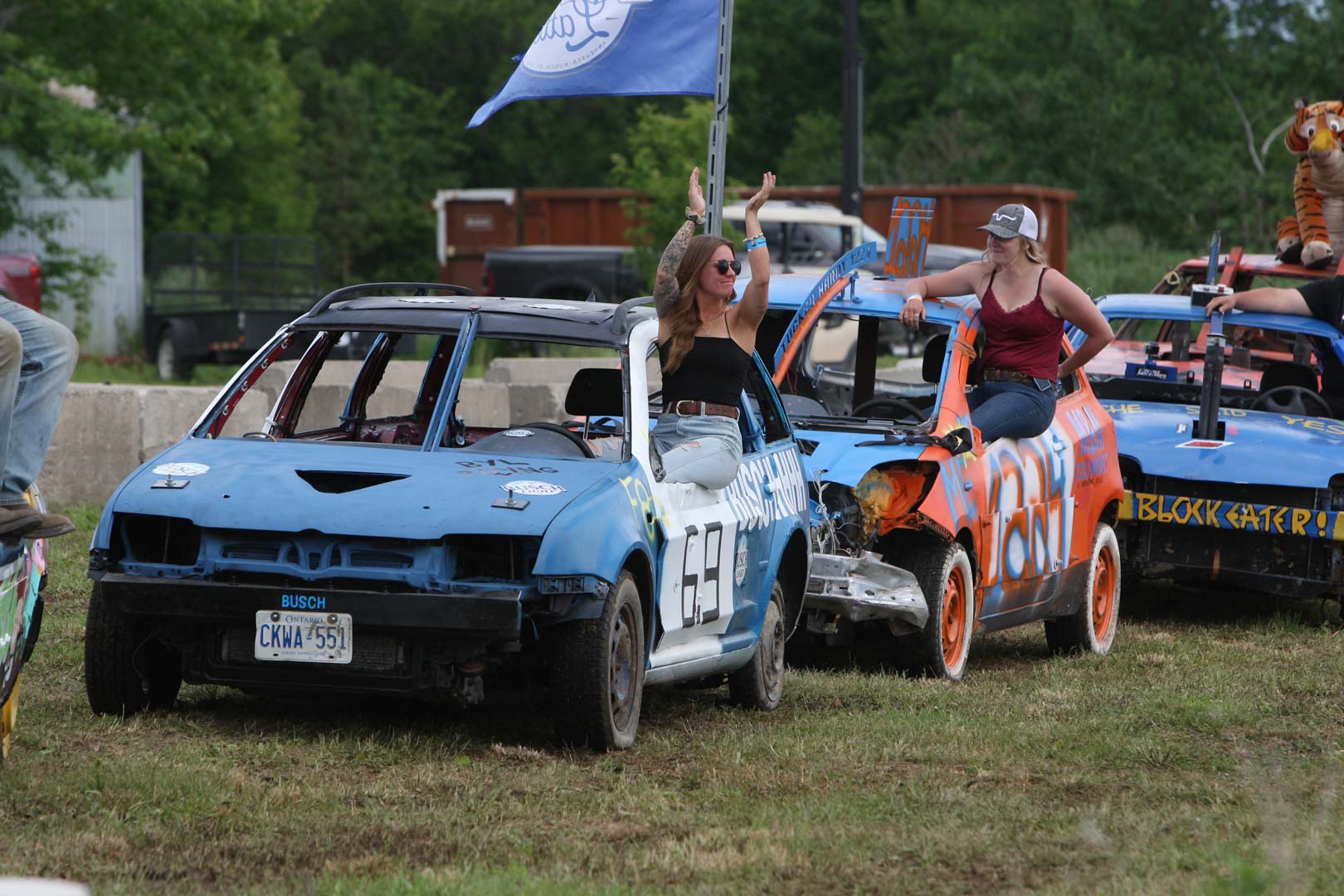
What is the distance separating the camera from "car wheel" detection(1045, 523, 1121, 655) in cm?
1062

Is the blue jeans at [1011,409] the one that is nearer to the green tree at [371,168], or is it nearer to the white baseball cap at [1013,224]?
the white baseball cap at [1013,224]

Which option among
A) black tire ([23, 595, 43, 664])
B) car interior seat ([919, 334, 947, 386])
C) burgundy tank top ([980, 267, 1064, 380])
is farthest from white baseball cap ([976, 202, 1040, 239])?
black tire ([23, 595, 43, 664])

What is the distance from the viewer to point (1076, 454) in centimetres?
1038

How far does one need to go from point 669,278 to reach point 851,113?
1754 cm

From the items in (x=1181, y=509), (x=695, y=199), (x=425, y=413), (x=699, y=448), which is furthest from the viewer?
(x=1181, y=509)

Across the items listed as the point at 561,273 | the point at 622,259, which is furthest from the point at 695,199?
the point at 561,273

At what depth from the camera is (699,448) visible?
7637 millimetres

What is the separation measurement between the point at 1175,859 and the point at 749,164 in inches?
2417

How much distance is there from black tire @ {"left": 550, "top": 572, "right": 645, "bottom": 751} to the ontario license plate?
665 mm

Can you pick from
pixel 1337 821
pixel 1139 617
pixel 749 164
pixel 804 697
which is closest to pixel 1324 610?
pixel 1139 617

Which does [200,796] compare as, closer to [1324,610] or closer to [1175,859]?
[1175,859]

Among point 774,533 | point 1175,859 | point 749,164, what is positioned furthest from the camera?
point 749,164

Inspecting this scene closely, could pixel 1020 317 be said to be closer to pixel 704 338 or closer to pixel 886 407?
pixel 886 407

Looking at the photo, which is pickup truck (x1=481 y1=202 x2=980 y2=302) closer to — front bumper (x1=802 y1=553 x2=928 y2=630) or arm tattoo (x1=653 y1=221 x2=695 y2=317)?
front bumper (x1=802 y1=553 x2=928 y2=630)
